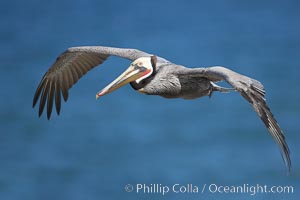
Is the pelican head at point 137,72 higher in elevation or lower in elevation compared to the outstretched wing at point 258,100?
higher

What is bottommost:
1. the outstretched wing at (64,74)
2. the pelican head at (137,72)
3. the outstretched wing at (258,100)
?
the outstretched wing at (258,100)

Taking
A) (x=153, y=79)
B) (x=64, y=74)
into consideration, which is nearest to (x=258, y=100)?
(x=153, y=79)

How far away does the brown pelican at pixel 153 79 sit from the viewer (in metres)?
7.12

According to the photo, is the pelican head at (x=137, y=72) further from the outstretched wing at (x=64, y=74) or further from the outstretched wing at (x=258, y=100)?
the outstretched wing at (x=64, y=74)

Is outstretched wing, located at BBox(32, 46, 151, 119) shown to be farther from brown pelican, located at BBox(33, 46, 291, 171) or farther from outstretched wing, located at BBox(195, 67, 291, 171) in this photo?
outstretched wing, located at BBox(195, 67, 291, 171)

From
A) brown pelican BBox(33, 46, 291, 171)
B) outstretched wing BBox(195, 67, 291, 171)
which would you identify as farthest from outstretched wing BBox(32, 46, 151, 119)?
outstretched wing BBox(195, 67, 291, 171)

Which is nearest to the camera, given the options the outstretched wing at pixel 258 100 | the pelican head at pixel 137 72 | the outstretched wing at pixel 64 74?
the outstretched wing at pixel 258 100

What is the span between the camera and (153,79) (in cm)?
804

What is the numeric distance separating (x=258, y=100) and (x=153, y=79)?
145cm

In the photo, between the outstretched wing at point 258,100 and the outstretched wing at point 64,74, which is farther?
the outstretched wing at point 64,74

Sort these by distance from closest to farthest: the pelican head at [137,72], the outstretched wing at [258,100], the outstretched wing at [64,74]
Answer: the outstretched wing at [258,100] < the pelican head at [137,72] < the outstretched wing at [64,74]

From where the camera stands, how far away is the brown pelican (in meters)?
7.12

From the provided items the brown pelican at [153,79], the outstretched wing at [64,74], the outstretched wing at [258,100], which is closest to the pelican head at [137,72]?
the brown pelican at [153,79]

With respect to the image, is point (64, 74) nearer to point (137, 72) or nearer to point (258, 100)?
point (137, 72)
